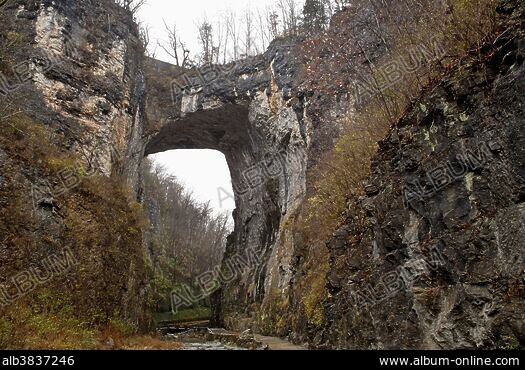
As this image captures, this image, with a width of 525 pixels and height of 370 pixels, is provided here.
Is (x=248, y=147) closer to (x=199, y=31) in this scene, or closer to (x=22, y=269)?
(x=199, y=31)

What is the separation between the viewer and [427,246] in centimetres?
655

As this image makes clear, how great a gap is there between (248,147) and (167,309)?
18065mm

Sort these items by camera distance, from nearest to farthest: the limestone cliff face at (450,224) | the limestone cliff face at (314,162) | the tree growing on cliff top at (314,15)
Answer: the limestone cliff face at (450,224) → the limestone cliff face at (314,162) → the tree growing on cliff top at (314,15)

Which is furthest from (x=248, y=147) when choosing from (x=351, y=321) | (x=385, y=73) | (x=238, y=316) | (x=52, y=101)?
(x=351, y=321)

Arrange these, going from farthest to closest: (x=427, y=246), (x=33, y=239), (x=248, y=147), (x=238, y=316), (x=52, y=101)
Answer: (x=248, y=147)
(x=238, y=316)
(x=52, y=101)
(x=33, y=239)
(x=427, y=246)

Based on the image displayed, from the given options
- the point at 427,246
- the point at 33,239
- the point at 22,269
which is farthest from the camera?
the point at 33,239

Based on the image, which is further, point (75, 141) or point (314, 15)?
point (314, 15)

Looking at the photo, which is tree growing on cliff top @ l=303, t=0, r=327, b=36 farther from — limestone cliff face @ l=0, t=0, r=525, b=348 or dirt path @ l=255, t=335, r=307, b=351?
dirt path @ l=255, t=335, r=307, b=351

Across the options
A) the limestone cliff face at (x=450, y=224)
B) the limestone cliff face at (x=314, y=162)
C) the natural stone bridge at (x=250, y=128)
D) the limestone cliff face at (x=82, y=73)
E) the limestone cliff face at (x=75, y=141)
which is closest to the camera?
the limestone cliff face at (x=450, y=224)

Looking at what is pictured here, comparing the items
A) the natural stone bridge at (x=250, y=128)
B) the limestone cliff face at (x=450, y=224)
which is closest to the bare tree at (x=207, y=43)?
the natural stone bridge at (x=250, y=128)
